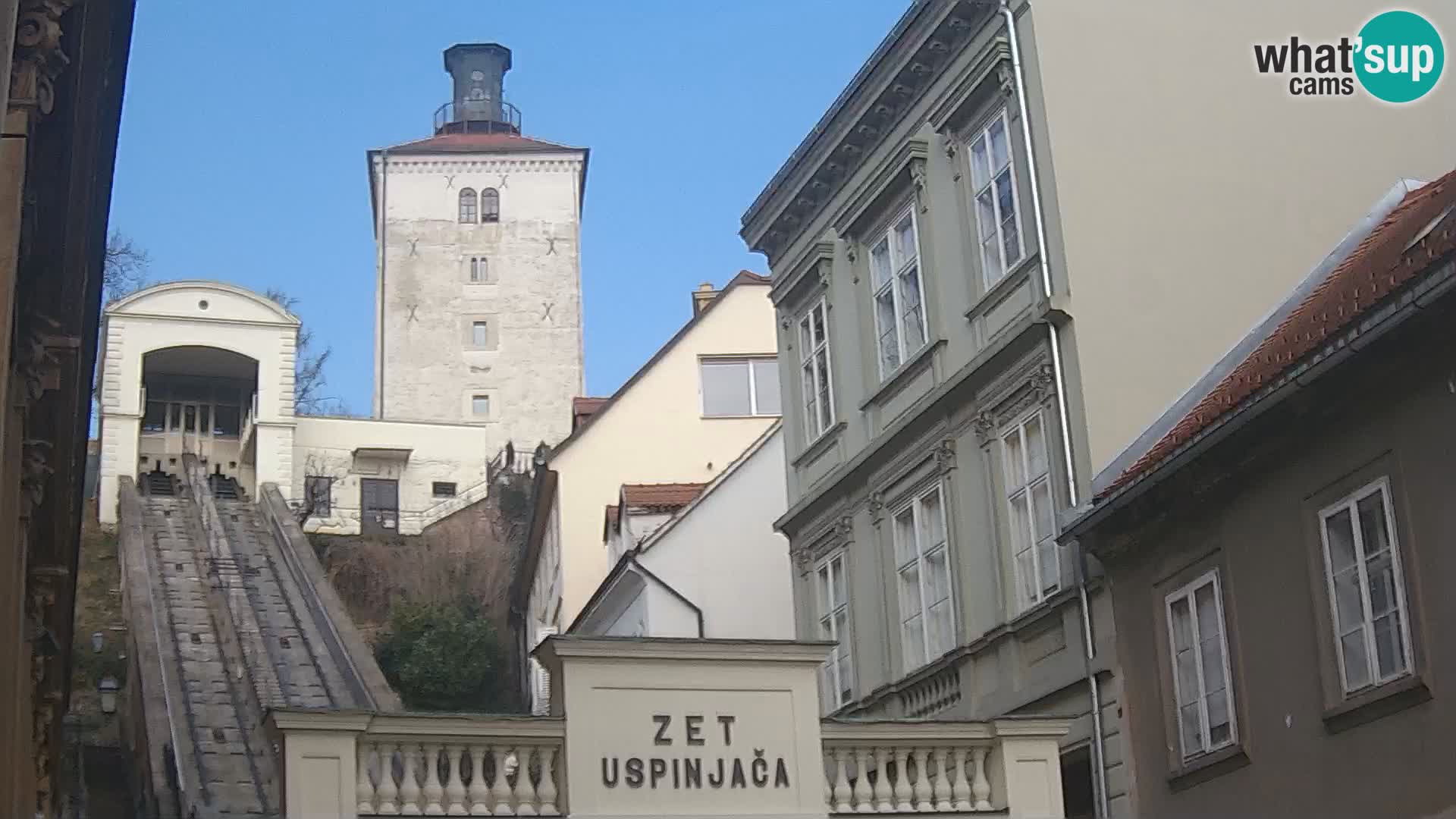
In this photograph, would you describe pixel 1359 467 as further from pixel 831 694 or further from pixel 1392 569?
pixel 831 694

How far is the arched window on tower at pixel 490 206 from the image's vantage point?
3401 inches

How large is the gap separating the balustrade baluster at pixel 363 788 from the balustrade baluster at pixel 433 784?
1.30 ft

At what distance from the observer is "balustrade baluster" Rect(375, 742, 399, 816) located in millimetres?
14102

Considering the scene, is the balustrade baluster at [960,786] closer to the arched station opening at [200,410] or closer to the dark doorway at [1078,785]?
the dark doorway at [1078,785]

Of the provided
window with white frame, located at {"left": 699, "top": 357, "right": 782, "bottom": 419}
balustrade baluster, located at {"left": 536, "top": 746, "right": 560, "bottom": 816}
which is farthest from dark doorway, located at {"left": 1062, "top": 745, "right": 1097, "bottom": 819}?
window with white frame, located at {"left": 699, "top": 357, "right": 782, "bottom": 419}

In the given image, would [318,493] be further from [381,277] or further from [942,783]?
[942,783]

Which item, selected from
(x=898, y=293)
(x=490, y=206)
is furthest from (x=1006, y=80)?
(x=490, y=206)

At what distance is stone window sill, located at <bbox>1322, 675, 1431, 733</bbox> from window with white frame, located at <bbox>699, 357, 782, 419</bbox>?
2618 centimetres

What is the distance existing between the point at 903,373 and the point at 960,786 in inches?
311

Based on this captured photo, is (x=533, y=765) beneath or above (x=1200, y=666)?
beneath

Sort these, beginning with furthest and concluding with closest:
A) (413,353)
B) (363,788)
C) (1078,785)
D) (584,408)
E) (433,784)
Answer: (413,353)
(584,408)
(1078,785)
(433,784)
(363,788)

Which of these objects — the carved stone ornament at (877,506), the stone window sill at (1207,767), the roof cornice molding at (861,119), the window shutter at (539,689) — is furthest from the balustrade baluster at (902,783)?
the window shutter at (539,689)

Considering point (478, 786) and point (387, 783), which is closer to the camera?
point (387, 783)

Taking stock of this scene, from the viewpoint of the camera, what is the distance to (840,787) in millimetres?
15469
